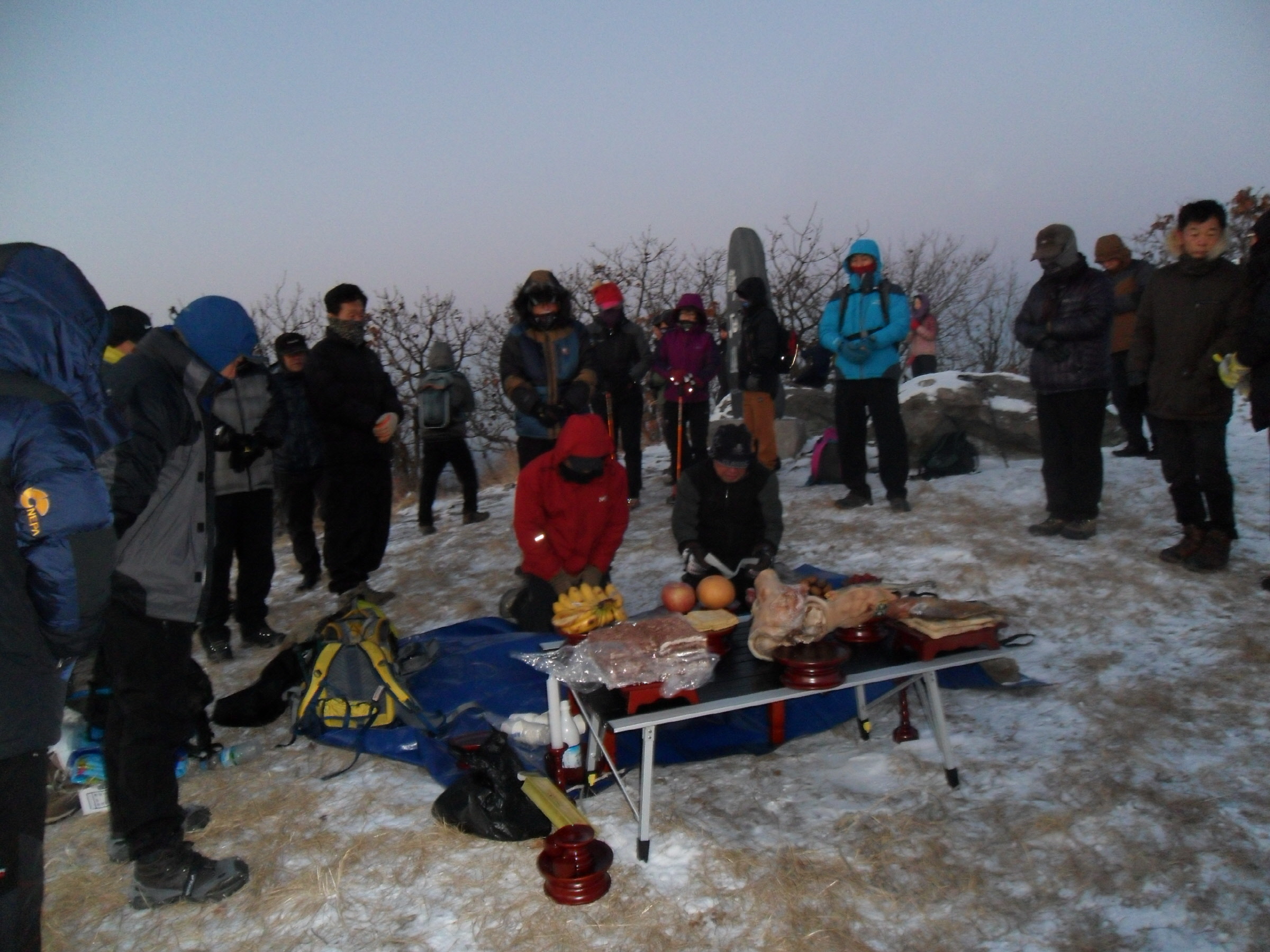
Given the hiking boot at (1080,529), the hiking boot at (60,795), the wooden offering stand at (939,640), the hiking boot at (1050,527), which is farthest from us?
the hiking boot at (1050,527)

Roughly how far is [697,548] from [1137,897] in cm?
246

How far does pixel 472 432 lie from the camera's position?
15.9m

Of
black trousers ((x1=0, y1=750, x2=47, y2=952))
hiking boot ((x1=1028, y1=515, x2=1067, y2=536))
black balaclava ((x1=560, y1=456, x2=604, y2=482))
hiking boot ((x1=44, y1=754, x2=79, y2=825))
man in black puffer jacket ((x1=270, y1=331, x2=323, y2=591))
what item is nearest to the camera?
black trousers ((x1=0, y1=750, x2=47, y2=952))

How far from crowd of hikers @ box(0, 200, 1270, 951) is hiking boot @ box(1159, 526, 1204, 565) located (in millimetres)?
13

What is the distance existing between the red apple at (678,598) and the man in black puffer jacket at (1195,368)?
3.16 meters

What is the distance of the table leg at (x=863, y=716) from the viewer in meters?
3.55

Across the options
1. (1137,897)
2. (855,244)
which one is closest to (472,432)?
(855,244)

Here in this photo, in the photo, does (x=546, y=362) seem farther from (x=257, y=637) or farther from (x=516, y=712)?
(x=516, y=712)

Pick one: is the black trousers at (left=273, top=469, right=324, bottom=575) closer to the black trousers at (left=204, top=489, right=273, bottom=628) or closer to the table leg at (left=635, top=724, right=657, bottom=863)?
the black trousers at (left=204, top=489, right=273, bottom=628)

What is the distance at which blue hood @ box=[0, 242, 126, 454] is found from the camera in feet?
5.84

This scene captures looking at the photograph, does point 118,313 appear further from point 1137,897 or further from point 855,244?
point 1137,897

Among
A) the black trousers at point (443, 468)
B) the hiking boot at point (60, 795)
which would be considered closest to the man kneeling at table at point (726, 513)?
the hiking boot at point (60, 795)

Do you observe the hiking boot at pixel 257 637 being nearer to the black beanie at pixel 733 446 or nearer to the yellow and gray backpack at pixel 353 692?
the yellow and gray backpack at pixel 353 692

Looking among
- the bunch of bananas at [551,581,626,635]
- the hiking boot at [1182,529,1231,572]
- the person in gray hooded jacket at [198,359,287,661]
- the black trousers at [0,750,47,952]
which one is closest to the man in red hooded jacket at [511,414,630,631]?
the bunch of bananas at [551,581,626,635]
